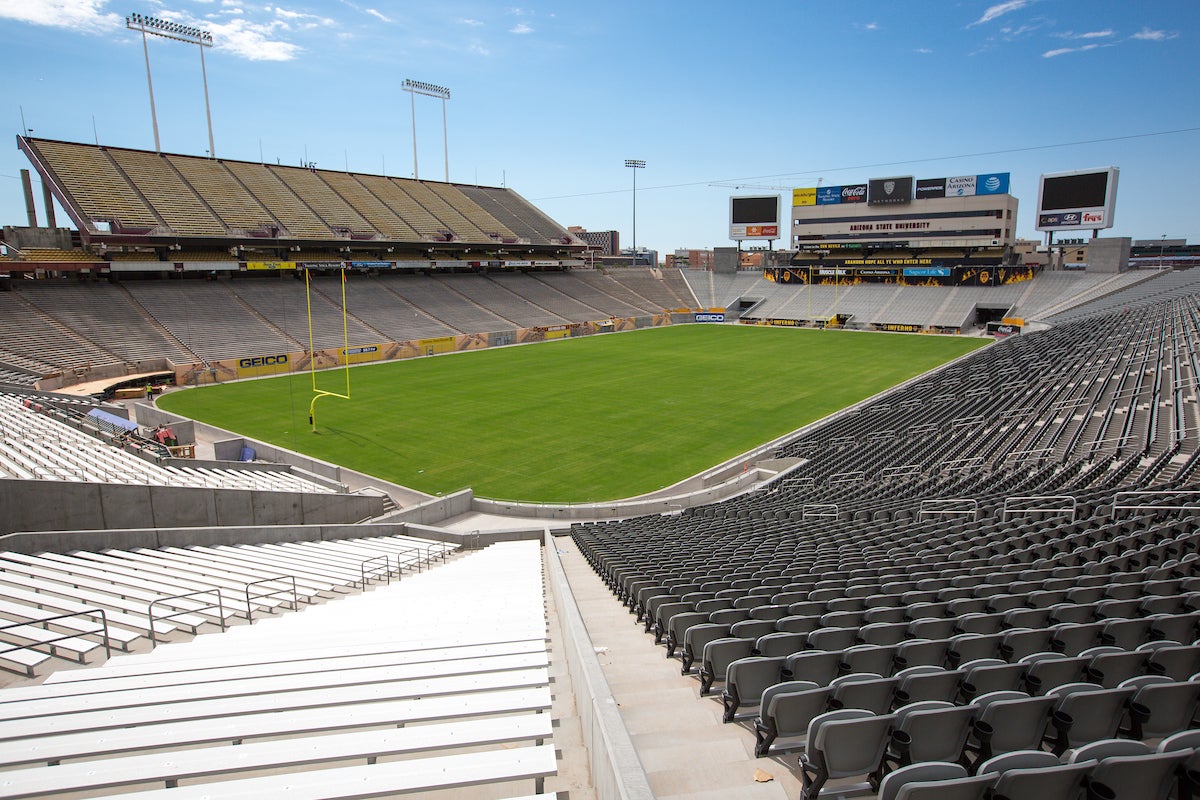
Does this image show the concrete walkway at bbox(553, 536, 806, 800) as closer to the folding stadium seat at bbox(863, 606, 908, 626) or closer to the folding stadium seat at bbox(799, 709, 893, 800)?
the folding stadium seat at bbox(799, 709, 893, 800)

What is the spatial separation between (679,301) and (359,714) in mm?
Result: 78923

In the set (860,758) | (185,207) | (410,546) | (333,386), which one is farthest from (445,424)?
(185,207)

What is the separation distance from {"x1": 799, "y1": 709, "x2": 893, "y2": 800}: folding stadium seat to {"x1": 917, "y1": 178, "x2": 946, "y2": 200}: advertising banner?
265 ft

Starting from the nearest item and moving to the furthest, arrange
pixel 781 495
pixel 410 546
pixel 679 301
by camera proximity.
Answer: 1. pixel 410 546
2. pixel 781 495
3. pixel 679 301

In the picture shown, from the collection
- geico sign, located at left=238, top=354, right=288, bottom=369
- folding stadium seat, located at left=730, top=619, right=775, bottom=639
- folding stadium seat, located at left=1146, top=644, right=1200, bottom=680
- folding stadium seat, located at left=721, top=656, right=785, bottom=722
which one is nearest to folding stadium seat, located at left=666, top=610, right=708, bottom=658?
folding stadium seat, located at left=730, top=619, right=775, bottom=639

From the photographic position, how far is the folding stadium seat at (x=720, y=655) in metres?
5.23

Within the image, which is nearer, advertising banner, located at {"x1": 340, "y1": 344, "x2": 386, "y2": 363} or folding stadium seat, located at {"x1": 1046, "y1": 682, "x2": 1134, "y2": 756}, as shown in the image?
folding stadium seat, located at {"x1": 1046, "y1": 682, "x2": 1134, "y2": 756}

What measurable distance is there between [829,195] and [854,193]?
286cm

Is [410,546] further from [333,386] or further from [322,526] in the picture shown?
[333,386]

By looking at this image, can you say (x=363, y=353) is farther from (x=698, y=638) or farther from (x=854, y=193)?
(x=854, y=193)

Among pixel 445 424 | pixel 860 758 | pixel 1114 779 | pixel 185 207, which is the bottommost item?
pixel 445 424

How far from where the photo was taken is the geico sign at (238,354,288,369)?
41125mm

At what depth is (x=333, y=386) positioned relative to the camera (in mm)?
38094

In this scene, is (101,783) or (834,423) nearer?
(101,783)
